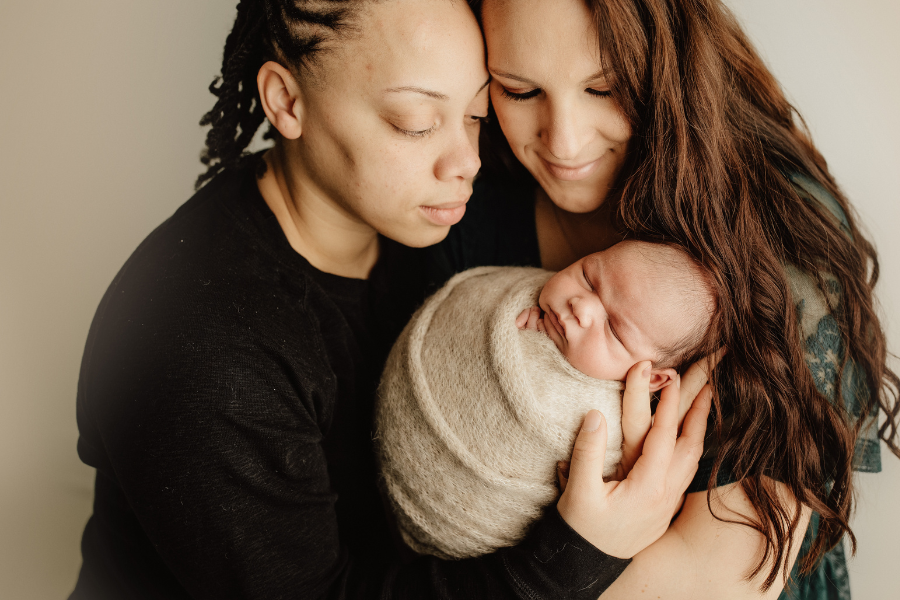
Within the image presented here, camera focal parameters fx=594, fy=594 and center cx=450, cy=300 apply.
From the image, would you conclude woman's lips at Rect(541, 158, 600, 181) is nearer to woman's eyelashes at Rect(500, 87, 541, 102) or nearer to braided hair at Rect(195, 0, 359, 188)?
woman's eyelashes at Rect(500, 87, 541, 102)

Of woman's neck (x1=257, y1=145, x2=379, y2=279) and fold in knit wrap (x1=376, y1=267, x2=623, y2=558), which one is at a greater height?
woman's neck (x1=257, y1=145, x2=379, y2=279)

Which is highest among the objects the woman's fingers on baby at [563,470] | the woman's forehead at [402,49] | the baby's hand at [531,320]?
the woman's forehead at [402,49]

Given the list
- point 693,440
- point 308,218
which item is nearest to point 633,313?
point 693,440

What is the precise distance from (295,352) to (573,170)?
2.07 feet

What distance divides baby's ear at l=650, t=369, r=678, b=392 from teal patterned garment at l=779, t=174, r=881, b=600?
221mm

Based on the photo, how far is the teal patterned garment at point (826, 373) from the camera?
101 centimetres

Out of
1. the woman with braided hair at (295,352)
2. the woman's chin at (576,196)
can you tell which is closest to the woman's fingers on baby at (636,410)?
the woman with braided hair at (295,352)

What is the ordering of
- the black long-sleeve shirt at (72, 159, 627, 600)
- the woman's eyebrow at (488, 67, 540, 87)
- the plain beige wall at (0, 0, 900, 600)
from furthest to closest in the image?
1. the plain beige wall at (0, 0, 900, 600)
2. the woman's eyebrow at (488, 67, 540, 87)
3. the black long-sleeve shirt at (72, 159, 627, 600)

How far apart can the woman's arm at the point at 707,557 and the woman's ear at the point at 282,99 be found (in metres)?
0.99

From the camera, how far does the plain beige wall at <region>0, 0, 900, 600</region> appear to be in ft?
4.25

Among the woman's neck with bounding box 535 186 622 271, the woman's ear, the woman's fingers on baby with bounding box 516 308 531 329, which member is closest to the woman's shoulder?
the woman's ear

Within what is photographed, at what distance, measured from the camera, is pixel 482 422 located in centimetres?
102

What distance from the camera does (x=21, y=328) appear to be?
56.1 inches

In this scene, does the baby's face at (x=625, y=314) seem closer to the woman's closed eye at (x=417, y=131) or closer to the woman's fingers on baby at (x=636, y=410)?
the woman's fingers on baby at (x=636, y=410)
